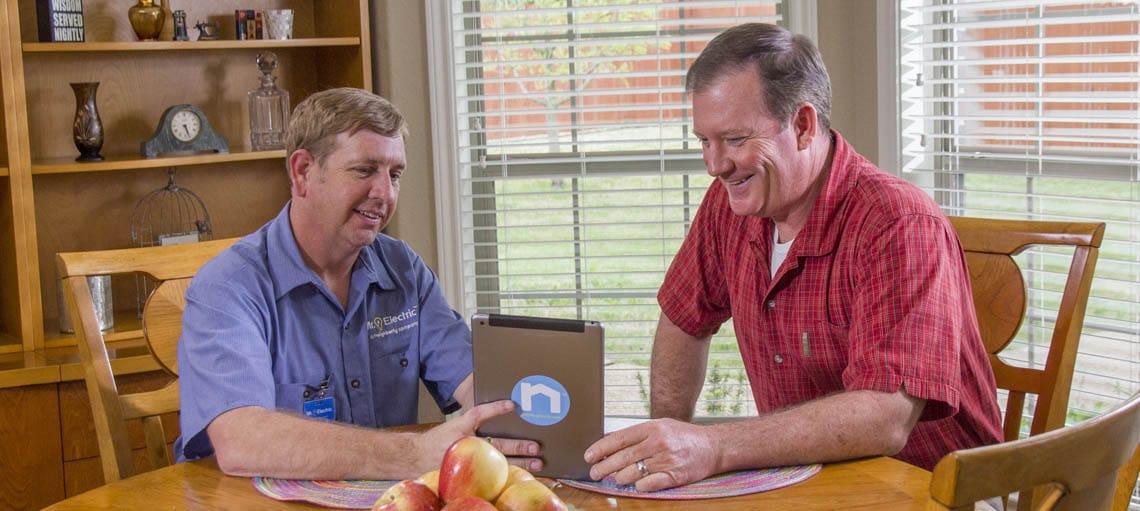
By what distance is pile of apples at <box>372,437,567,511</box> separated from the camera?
1.26 m

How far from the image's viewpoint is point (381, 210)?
6.85 ft

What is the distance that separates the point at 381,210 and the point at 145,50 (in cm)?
159

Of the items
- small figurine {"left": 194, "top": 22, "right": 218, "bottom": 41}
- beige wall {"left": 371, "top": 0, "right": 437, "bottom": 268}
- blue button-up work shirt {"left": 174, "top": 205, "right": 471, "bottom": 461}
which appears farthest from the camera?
A: beige wall {"left": 371, "top": 0, "right": 437, "bottom": 268}

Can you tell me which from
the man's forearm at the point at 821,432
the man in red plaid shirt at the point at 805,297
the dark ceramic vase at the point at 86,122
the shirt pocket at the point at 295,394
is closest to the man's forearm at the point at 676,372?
the man in red plaid shirt at the point at 805,297

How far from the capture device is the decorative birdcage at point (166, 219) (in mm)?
3381

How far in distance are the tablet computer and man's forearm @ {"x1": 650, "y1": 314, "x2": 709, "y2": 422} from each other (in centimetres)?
57

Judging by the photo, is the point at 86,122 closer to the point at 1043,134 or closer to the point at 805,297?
the point at 805,297

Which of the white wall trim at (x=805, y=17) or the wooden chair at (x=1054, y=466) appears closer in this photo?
the wooden chair at (x=1054, y=466)

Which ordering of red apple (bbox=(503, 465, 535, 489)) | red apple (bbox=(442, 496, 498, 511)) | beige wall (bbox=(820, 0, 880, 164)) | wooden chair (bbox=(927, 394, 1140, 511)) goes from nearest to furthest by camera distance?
wooden chair (bbox=(927, 394, 1140, 511))
red apple (bbox=(442, 496, 498, 511))
red apple (bbox=(503, 465, 535, 489))
beige wall (bbox=(820, 0, 880, 164))

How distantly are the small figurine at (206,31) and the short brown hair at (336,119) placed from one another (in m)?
1.46

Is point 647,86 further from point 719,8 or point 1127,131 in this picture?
point 1127,131

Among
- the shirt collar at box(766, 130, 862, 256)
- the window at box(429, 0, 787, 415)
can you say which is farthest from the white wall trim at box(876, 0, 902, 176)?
the shirt collar at box(766, 130, 862, 256)

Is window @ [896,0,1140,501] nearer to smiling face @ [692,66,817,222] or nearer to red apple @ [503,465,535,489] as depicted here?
smiling face @ [692,66,817,222]

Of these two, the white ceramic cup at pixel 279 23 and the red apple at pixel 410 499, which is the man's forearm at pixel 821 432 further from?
the white ceramic cup at pixel 279 23
